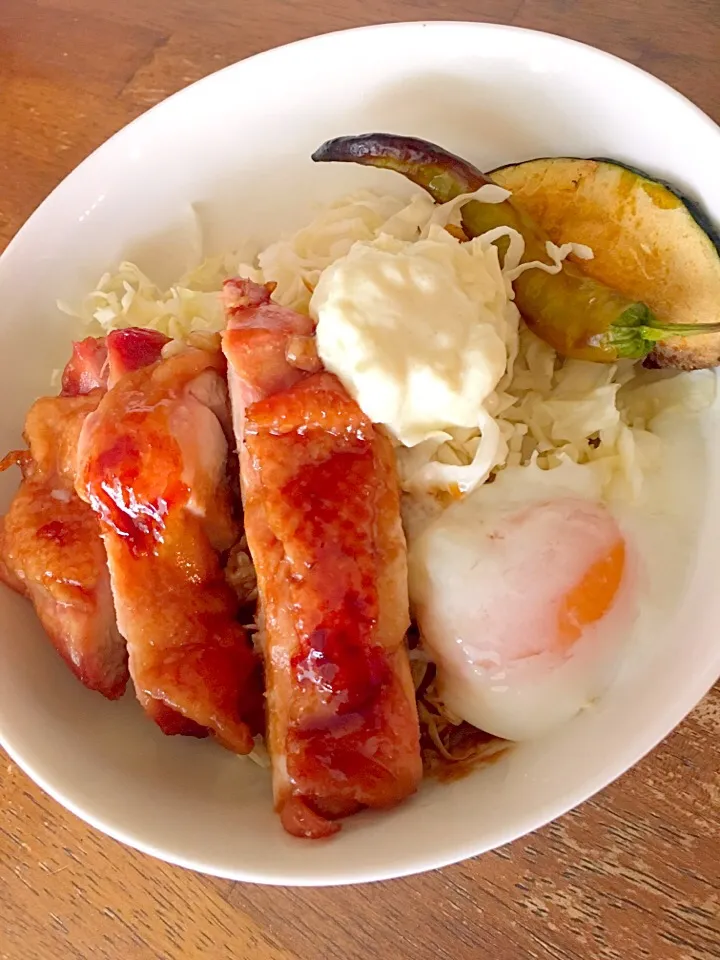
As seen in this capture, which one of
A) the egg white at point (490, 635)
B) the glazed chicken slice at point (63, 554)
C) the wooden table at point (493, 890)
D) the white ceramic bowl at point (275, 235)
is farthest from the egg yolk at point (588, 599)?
the glazed chicken slice at point (63, 554)

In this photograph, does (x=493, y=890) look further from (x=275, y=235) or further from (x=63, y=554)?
(x=275, y=235)

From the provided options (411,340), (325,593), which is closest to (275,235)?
(411,340)

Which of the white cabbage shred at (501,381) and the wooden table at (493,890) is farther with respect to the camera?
the white cabbage shred at (501,381)

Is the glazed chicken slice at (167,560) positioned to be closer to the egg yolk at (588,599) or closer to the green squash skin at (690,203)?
the egg yolk at (588,599)

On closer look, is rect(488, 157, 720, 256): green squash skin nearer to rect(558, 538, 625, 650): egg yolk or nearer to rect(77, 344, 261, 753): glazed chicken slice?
rect(558, 538, 625, 650): egg yolk

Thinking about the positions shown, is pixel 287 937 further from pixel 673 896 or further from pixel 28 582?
pixel 28 582

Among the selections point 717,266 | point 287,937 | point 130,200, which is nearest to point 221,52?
point 130,200

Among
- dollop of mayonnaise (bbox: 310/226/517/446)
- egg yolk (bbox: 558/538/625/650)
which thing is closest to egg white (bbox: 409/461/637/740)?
egg yolk (bbox: 558/538/625/650)
